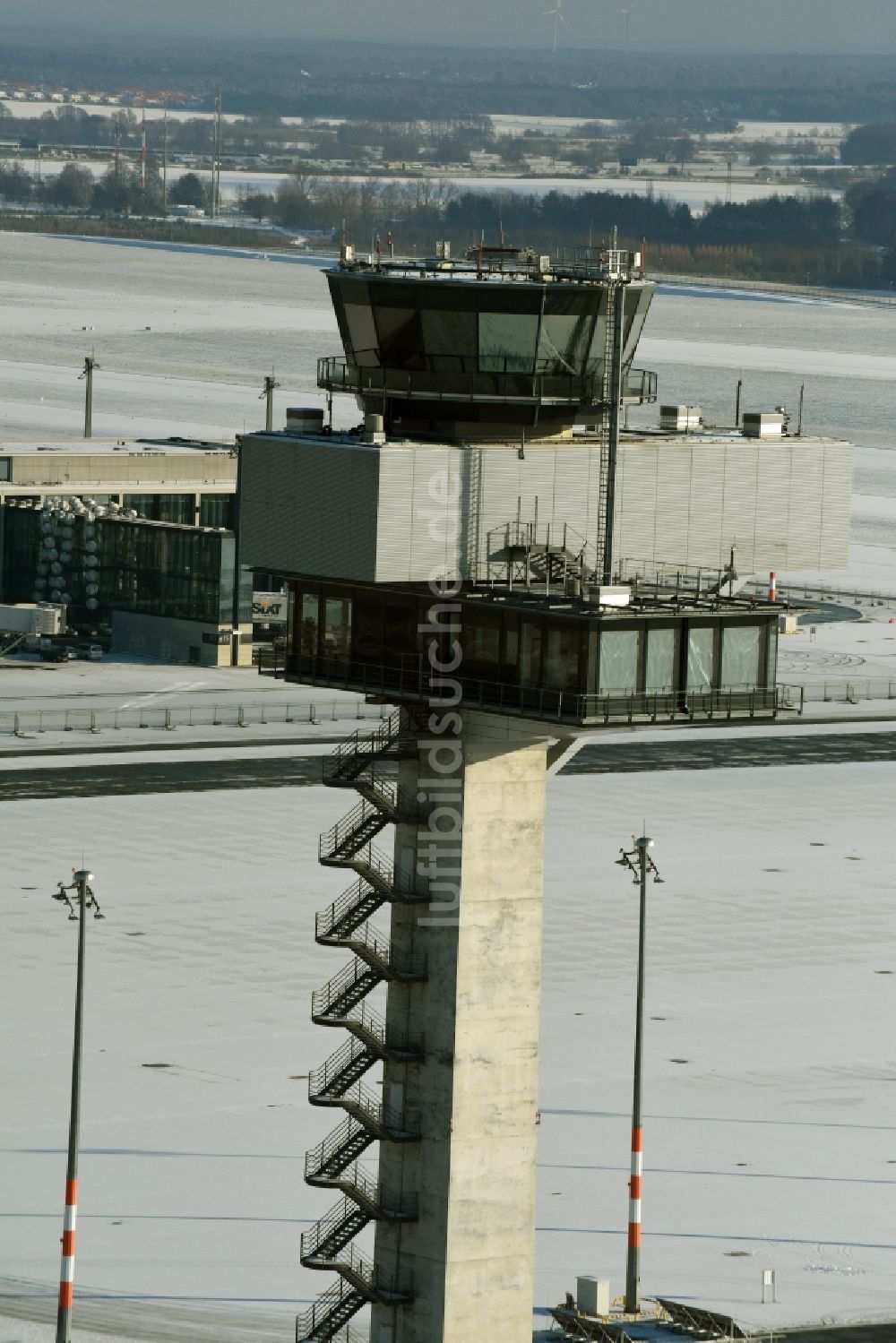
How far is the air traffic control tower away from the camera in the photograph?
191ft

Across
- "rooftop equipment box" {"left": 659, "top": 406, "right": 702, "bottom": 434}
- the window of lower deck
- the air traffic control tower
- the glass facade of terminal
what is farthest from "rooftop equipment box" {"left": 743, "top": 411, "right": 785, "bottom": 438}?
the glass facade of terminal

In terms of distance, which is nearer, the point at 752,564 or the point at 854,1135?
the point at 752,564

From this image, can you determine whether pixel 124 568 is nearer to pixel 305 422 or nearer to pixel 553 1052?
pixel 553 1052

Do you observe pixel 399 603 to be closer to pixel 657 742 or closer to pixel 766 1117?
pixel 766 1117

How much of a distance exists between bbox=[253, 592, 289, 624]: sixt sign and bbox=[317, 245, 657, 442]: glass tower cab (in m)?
95.3

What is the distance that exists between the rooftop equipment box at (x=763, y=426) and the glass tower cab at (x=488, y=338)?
310 centimetres

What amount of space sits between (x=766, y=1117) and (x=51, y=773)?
49.0 meters

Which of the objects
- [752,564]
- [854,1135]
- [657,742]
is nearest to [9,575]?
[657,742]

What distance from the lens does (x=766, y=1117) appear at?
3103 inches

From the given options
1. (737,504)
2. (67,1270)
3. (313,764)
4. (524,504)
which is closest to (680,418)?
(737,504)

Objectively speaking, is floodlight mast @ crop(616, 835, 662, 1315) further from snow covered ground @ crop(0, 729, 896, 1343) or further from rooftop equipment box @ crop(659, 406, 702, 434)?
rooftop equipment box @ crop(659, 406, 702, 434)

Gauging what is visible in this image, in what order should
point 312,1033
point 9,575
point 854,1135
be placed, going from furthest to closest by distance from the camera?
point 9,575 < point 312,1033 < point 854,1135

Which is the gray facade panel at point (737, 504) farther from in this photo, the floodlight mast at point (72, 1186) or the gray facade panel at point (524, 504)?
the floodlight mast at point (72, 1186)

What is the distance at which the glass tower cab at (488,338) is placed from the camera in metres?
59.8
